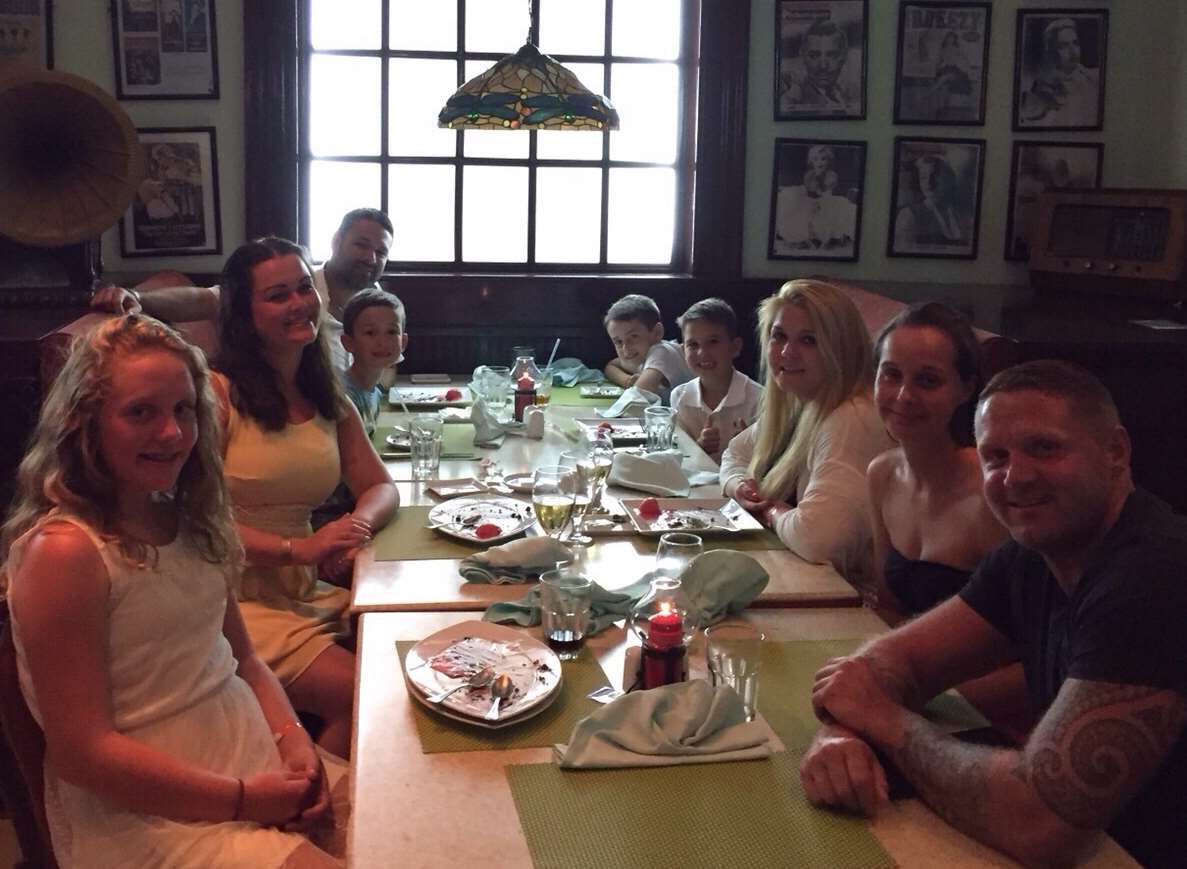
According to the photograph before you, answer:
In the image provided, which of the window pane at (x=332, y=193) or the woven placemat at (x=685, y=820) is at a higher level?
the window pane at (x=332, y=193)

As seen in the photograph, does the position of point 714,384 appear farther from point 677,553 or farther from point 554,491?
point 677,553

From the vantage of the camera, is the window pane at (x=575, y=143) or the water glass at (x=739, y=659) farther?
the window pane at (x=575, y=143)

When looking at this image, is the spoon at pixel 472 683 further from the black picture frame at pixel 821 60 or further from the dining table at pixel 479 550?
the black picture frame at pixel 821 60

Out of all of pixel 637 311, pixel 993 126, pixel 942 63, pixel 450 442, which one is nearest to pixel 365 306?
pixel 450 442

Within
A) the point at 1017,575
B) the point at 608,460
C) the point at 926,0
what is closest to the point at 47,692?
the point at 1017,575

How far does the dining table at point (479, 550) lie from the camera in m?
2.01

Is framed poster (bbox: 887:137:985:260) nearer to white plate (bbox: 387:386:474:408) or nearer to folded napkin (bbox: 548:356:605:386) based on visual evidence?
folded napkin (bbox: 548:356:605:386)

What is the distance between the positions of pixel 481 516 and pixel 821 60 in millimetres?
3086

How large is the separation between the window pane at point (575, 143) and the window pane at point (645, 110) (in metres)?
0.06

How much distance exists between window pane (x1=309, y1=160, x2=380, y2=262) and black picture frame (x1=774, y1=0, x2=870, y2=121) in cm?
172

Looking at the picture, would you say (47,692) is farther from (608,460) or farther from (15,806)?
(608,460)

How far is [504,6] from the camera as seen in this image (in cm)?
476

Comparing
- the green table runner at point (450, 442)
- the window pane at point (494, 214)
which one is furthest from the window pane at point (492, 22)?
the green table runner at point (450, 442)

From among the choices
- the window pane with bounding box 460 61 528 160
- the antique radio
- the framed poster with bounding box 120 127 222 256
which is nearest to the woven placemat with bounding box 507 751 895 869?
the antique radio
